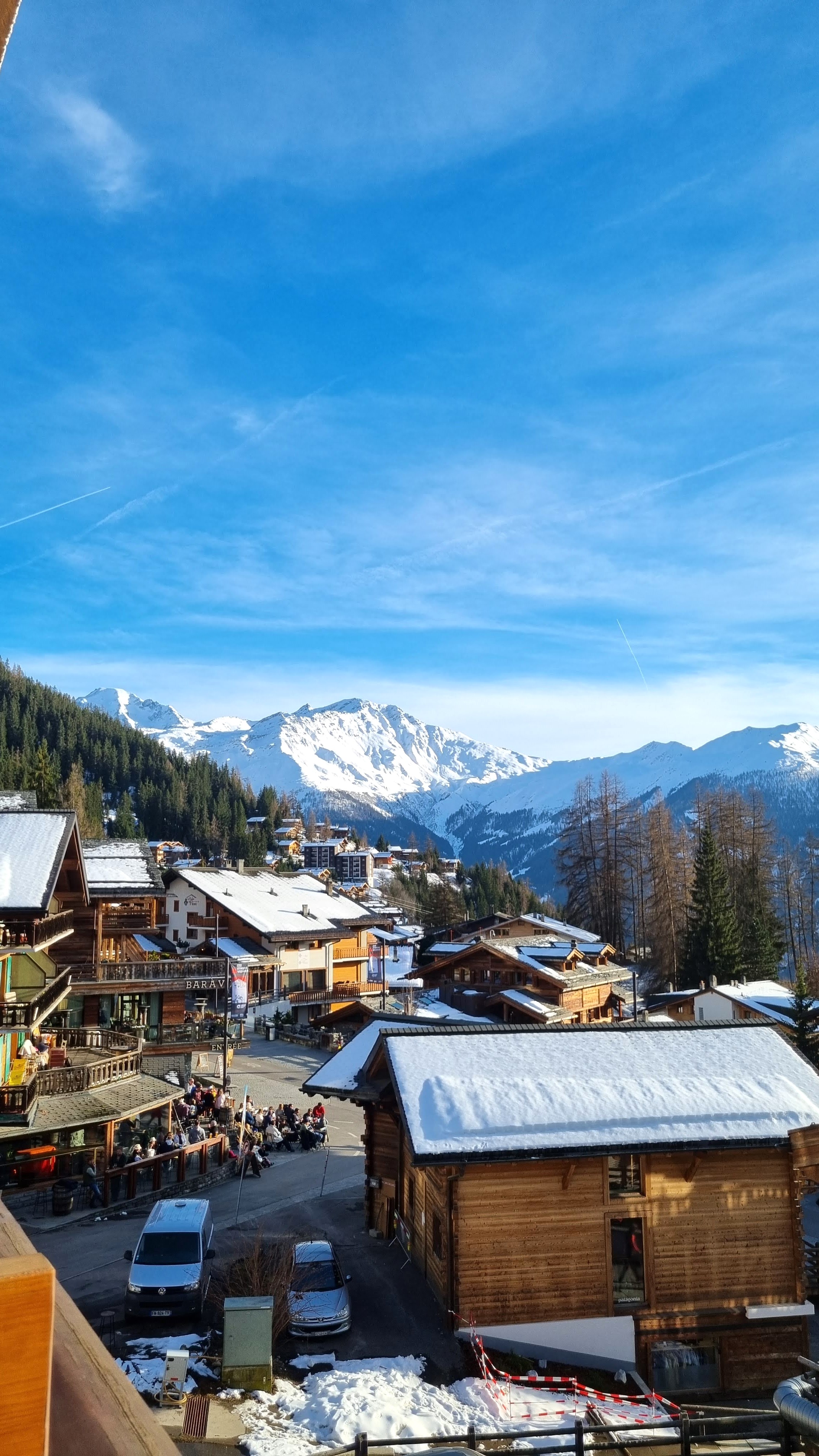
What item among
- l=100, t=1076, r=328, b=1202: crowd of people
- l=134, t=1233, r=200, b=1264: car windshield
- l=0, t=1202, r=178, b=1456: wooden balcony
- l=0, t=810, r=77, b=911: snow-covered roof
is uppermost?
l=0, t=810, r=77, b=911: snow-covered roof

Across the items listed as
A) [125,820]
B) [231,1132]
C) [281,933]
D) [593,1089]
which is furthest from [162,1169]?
[125,820]

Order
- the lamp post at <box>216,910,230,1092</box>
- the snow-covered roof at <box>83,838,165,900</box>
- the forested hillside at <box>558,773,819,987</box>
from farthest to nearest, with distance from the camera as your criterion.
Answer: the forested hillside at <box>558,773,819,987</box>
the snow-covered roof at <box>83,838,165,900</box>
the lamp post at <box>216,910,230,1092</box>

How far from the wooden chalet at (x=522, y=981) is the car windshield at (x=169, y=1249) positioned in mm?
33302

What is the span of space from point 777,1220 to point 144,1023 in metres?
31.3

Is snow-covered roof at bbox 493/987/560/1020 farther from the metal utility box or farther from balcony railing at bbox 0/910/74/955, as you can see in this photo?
the metal utility box

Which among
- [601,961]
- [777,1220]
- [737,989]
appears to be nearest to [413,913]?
[601,961]

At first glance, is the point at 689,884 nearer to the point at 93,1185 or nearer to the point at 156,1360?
the point at 93,1185

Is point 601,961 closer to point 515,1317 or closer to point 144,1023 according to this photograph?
point 144,1023

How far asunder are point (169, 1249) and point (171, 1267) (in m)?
0.57

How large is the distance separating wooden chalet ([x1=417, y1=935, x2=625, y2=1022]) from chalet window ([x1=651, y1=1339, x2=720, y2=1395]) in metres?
31.9

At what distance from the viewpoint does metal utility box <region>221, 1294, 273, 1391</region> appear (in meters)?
15.0

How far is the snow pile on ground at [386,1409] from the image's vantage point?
1334 centimetres

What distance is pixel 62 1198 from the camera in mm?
25516

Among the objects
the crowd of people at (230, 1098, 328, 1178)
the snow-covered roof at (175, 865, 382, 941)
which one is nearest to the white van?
the crowd of people at (230, 1098, 328, 1178)
